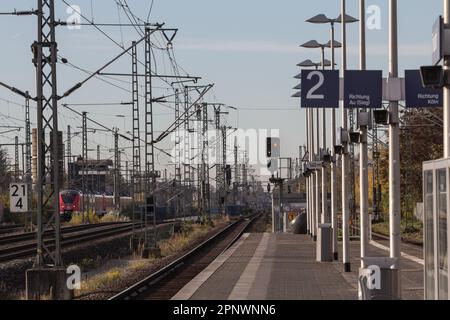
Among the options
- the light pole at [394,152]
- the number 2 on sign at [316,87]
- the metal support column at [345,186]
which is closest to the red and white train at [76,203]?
the metal support column at [345,186]

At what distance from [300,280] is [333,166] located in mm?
9299

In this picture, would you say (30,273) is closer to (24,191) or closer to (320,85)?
(24,191)

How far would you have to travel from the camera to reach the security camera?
51.1 ft

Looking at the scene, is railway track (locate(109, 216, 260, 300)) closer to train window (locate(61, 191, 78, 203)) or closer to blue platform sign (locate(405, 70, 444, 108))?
blue platform sign (locate(405, 70, 444, 108))

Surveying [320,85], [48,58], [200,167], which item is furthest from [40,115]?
[200,167]

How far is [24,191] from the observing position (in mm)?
26906

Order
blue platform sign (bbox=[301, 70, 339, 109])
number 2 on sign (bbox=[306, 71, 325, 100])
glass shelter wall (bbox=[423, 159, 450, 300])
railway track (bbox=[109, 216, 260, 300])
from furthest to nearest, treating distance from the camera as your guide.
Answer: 1. number 2 on sign (bbox=[306, 71, 325, 100])
2. blue platform sign (bbox=[301, 70, 339, 109])
3. railway track (bbox=[109, 216, 260, 300])
4. glass shelter wall (bbox=[423, 159, 450, 300])

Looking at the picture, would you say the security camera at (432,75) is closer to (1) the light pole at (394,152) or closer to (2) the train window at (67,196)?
A: (1) the light pole at (394,152)

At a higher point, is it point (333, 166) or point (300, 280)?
point (333, 166)

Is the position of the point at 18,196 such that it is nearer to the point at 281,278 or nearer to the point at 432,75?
the point at 281,278

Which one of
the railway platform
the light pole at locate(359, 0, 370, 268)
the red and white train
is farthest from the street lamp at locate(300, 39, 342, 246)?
the red and white train

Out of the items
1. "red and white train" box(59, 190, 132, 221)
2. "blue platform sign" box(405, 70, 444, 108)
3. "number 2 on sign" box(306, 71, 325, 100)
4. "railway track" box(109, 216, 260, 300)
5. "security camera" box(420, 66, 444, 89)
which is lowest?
"railway track" box(109, 216, 260, 300)

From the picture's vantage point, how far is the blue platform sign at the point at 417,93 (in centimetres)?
2347

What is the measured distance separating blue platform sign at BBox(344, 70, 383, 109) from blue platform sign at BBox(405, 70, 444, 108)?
29.2 inches
